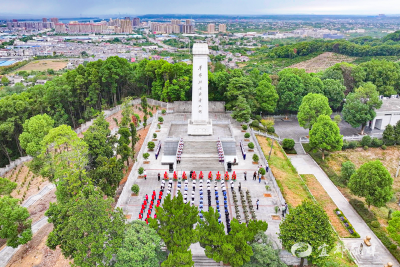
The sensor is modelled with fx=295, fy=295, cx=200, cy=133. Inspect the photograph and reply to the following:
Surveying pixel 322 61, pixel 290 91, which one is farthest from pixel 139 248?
pixel 322 61

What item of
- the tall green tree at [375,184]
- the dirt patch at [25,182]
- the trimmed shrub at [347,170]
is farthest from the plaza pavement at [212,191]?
the dirt patch at [25,182]

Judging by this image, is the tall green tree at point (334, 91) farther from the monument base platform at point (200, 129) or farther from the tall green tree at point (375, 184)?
the tall green tree at point (375, 184)

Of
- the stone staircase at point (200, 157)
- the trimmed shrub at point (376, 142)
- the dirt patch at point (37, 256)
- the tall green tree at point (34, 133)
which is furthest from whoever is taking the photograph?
the trimmed shrub at point (376, 142)

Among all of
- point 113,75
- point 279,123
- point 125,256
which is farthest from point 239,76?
point 125,256

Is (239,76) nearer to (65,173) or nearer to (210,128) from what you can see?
(210,128)

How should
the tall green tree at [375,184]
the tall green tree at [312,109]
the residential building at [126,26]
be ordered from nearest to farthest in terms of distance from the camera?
the tall green tree at [375,184], the tall green tree at [312,109], the residential building at [126,26]
